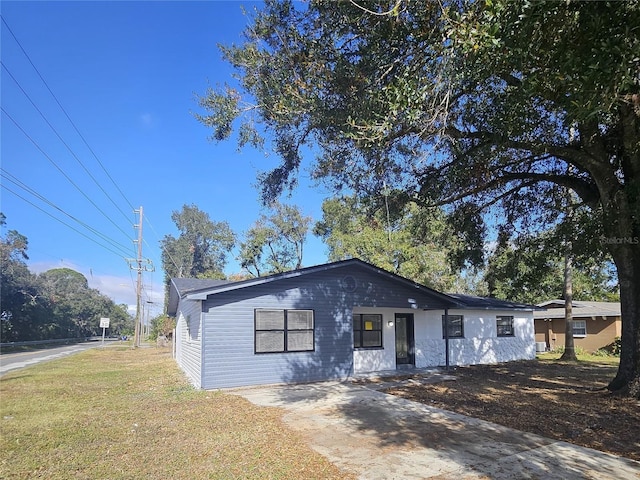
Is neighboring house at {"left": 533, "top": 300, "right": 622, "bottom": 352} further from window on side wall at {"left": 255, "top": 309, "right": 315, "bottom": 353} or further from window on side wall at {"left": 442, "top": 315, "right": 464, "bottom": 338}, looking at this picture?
window on side wall at {"left": 255, "top": 309, "right": 315, "bottom": 353}

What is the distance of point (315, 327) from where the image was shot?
514 inches

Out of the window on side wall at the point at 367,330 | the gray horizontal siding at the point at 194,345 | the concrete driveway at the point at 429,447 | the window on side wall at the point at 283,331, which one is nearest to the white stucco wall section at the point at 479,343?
the window on side wall at the point at 367,330

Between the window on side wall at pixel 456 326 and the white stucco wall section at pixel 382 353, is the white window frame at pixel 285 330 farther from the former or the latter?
the window on side wall at pixel 456 326

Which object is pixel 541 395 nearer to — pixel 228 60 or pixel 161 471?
pixel 161 471

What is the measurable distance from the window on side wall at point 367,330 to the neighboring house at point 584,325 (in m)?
15.7

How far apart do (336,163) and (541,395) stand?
7.42 metres

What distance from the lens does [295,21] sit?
7918 millimetres

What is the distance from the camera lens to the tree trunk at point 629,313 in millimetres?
9738

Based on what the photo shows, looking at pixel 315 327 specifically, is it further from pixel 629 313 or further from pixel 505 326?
pixel 505 326

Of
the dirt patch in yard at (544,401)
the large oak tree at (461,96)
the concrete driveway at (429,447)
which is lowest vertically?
the dirt patch in yard at (544,401)

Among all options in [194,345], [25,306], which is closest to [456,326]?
[194,345]

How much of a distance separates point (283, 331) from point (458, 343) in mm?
8528

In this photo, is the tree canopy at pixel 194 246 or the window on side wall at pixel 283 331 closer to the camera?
the window on side wall at pixel 283 331

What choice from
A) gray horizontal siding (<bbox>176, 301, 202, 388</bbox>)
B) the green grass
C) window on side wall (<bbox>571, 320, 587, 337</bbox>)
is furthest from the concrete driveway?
window on side wall (<bbox>571, 320, 587, 337</bbox>)
